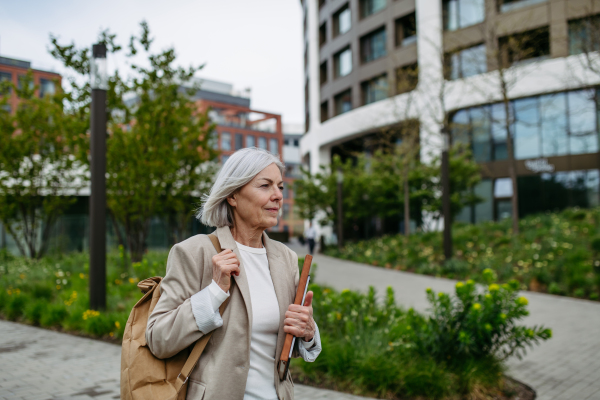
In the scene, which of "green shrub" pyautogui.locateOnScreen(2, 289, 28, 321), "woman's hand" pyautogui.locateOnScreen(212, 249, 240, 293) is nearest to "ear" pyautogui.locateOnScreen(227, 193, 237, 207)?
"woman's hand" pyautogui.locateOnScreen(212, 249, 240, 293)

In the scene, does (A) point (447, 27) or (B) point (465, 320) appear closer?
(B) point (465, 320)

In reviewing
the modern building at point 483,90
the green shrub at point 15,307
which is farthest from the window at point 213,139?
the modern building at point 483,90

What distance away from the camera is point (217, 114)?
1297 centimetres

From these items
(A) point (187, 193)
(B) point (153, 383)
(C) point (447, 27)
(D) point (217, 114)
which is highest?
(C) point (447, 27)

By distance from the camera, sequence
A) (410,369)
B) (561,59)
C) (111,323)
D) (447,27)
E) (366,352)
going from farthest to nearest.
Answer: (447,27) → (561,59) → (111,323) → (366,352) → (410,369)

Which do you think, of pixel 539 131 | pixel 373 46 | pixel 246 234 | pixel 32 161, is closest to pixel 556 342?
pixel 246 234

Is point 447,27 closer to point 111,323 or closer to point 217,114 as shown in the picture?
point 217,114

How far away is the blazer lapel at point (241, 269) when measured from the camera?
1.97 m

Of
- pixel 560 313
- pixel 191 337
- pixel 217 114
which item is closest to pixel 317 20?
pixel 217 114

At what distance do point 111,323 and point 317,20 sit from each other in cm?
3607

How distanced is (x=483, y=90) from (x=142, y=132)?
15.0 meters

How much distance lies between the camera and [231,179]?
2.15 metres

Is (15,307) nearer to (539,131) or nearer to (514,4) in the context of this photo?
(539,131)

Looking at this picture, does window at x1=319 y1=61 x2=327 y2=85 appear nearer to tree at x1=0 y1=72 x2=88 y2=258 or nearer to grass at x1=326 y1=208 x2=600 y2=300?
grass at x1=326 y1=208 x2=600 y2=300
